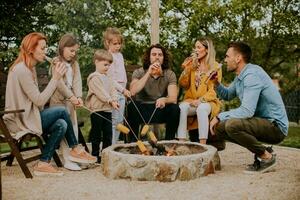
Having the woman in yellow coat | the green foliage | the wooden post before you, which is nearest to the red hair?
the woman in yellow coat

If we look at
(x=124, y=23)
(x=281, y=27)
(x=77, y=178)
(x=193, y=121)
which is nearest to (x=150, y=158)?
(x=77, y=178)

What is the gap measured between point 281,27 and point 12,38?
5062mm

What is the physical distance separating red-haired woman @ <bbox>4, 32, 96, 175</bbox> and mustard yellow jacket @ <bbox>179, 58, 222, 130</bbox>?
1.62 metres

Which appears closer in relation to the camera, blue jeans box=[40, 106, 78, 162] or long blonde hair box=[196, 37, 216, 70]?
blue jeans box=[40, 106, 78, 162]

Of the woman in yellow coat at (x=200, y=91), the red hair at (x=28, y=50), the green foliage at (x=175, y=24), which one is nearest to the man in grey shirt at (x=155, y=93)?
the woman in yellow coat at (x=200, y=91)

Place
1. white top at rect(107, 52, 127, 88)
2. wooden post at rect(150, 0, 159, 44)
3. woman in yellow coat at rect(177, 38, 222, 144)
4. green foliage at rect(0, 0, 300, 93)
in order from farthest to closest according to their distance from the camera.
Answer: green foliage at rect(0, 0, 300, 93) → wooden post at rect(150, 0, 159, 44) → white top at rect(107, 52, 127, 88) → woman in yellow coat at rect(177, 38, 222, 144)

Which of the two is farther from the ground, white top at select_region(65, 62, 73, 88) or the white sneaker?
white top at select_region(65, 62, 73, 88)

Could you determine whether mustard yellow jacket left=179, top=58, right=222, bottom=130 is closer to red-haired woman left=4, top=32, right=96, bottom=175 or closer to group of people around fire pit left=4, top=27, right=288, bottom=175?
group of people around fire pit left=4, top=27, right=288, bottom=175

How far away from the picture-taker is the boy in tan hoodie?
5602mm

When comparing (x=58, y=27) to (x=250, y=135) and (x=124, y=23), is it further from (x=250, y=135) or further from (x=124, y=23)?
(x=250, y=135)

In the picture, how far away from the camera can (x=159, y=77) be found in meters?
6.29

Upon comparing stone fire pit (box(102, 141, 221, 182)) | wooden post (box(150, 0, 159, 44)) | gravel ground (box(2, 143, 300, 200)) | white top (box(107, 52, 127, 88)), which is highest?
wooden post (box(150, 0, 159, 44))

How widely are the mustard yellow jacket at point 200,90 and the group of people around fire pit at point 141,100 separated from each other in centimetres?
1

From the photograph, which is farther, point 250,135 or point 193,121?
point 193,121
